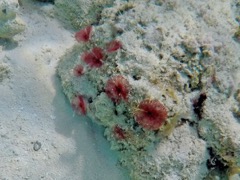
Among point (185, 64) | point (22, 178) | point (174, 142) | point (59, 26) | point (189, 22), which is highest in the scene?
point (189, 22)

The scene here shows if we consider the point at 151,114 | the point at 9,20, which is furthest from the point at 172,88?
the point at 9,20

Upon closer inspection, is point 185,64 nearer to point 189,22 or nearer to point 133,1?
point 189,22

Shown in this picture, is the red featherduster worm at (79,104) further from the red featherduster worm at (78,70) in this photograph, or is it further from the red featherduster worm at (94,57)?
the red featherduster worm at (94,57)

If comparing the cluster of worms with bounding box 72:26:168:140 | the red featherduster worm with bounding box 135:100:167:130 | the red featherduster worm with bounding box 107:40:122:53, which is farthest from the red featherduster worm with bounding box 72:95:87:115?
the red featherduster worm with bounding box 135:100:167:130

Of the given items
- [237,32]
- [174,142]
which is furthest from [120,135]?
[237,32]

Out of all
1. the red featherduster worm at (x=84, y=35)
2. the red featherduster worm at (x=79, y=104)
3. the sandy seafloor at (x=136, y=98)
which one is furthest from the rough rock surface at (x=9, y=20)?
the red featherduster worm at (x=79, y=104)

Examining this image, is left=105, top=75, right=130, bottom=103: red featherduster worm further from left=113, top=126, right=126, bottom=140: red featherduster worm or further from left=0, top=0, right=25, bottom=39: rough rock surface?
left=0, top=0, right=25, bottom=39: rough rock surface
